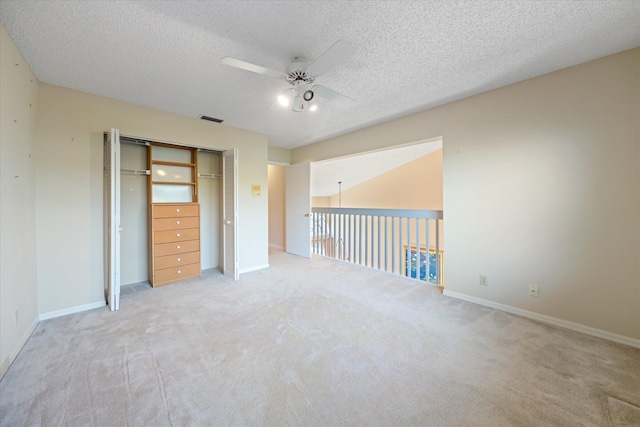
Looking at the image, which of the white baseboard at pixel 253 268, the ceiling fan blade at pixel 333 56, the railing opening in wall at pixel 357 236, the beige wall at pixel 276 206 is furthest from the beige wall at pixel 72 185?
the railing opening in wall at pixel 357 236

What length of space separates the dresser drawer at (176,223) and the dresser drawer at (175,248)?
23 centimetres

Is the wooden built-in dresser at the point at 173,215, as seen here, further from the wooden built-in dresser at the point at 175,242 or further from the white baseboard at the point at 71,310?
the white baseboard at the point at 71,310

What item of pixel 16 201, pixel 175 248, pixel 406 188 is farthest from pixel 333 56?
pixel 406 188

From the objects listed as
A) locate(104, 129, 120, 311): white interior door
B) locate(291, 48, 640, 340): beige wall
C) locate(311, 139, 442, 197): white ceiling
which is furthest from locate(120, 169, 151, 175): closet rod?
locate(291, 48, 640, 340): beige wall

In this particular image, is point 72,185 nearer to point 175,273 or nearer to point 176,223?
point 176,223

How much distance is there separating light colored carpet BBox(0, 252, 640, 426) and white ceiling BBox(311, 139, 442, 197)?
3.67m

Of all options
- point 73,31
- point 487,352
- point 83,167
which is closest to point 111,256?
point 83,167

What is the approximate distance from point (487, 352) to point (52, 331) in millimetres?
3772

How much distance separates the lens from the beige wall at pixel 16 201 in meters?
1.69

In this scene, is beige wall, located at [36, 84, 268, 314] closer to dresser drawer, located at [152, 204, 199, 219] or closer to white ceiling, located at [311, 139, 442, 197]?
dresser drawer, located at [152, 204, 199, 219]

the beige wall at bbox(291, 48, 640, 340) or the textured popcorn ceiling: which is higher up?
the textured popcorn ceiling

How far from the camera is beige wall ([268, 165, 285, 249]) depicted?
6.17 meters

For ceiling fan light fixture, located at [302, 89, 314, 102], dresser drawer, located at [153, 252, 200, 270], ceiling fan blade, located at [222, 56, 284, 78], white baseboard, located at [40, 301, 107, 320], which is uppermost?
ceiling fan blade, located at [222, 56, 284, 78]

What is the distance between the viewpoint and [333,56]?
64.6 inches
